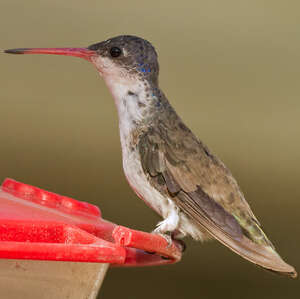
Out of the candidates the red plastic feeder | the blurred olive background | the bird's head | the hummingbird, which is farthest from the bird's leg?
the blurred olive background

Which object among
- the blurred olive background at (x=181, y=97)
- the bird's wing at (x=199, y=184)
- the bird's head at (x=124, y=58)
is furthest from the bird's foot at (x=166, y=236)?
the blurred olive background at (x=181, y=97)

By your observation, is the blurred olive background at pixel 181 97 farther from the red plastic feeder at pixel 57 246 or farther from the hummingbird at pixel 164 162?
the red plastic feeder at pixel 57 246

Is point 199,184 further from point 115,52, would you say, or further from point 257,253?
point 115,52

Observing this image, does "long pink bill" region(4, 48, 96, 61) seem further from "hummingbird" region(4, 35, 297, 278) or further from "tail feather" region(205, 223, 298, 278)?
"tail feather" region(205, 223, 298, 278)

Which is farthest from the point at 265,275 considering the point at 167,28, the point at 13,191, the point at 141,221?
the point at 13,191

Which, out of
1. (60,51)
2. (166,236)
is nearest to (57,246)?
(166,236)

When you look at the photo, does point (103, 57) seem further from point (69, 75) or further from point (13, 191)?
point (69, 75)
